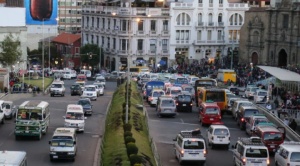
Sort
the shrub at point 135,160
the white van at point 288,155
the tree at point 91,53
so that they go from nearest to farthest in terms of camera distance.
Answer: the shrub at point 135,160 < the white van at point 288,155 < the tree at point 91,53

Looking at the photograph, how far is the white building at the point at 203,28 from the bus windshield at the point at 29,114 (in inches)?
2652

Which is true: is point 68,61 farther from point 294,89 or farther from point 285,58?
point 294,89

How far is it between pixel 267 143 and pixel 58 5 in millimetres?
116320

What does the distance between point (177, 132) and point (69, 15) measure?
4324 inches

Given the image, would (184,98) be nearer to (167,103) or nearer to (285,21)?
(167,103)

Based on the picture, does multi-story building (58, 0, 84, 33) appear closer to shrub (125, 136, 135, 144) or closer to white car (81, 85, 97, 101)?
white car (81, 85, 97, 101)

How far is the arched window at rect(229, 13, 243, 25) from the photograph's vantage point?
4520 inches

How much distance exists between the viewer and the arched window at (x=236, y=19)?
115 meters

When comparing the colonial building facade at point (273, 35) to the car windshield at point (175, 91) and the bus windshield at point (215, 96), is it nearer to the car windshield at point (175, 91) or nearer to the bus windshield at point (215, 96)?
the car windshield at point (175, 91)

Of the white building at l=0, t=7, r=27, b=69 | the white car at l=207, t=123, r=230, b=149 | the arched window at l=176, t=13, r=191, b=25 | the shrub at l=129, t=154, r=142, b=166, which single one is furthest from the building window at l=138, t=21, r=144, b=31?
the shrub at l=129, t=154, r=142, b=166

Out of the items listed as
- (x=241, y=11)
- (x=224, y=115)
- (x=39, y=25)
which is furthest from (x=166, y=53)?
(x=224, y=115)

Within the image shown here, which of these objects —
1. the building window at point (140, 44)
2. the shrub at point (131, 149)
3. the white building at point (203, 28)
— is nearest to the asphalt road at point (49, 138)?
the shrub at point (131, 149)

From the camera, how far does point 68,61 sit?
122750 mm

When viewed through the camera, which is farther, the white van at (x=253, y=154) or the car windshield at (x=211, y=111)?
the car windshield at (x=211, y=111)
